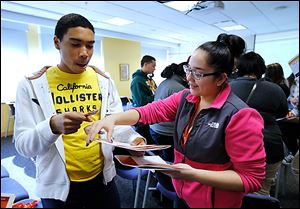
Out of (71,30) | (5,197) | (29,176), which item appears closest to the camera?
(5,197)

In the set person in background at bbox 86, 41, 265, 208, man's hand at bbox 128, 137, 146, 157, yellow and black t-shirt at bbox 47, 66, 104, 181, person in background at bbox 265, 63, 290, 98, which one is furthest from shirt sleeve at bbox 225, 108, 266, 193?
person in background at bbox 265, 63, 290, 98

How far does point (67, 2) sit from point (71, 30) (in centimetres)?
275

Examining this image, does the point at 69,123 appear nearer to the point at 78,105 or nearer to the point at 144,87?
the point at 78,105

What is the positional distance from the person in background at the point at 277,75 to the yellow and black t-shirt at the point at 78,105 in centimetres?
85

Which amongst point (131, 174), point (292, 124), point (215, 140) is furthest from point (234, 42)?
point (131, 174)

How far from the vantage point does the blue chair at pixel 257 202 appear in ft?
1.71

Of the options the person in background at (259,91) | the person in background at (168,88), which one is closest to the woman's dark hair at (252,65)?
the person in background at (259,91)

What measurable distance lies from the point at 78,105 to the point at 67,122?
0.60ft

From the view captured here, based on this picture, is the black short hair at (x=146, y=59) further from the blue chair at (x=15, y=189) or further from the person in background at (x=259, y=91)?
the blue chair at (x=15, y=189)

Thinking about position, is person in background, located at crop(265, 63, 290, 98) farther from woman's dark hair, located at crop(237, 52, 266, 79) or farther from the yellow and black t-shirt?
the yellow and black t-shirt

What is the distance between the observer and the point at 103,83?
783 mm

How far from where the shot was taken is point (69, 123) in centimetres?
52

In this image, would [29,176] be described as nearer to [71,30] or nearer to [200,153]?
[71,30]

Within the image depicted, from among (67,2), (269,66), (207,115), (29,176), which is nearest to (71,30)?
(207,115)
